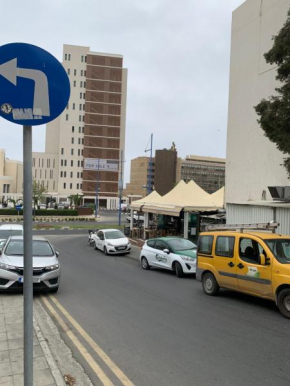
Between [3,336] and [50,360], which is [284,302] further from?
[3,336]

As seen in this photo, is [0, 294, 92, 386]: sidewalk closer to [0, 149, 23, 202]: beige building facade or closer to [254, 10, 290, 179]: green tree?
[254, 10, 290, 179]: green tree

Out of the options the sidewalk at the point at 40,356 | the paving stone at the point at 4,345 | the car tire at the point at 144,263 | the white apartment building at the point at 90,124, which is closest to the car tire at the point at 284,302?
the sidewalk at the point at 40,356

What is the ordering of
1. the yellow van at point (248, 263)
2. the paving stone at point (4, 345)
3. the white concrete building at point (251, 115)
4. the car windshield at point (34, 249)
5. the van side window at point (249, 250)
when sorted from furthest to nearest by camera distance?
the white concrete building at point (251, 115) → the car windshield at point (34, 249) → the van side window at point (249, 250) → the yellow van at point (248, 263) → the paving stone at point (4, 345)

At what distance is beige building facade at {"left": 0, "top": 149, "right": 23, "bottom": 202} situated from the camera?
10015 cm

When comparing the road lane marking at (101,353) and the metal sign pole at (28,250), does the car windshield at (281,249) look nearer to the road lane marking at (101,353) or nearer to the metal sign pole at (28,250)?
the road lane marking at (101,353)

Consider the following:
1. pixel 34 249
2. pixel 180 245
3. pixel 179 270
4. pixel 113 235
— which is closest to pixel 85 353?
pixel 34 249

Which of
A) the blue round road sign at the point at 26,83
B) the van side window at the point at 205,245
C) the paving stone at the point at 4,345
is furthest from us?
the van side window at the point at 205,245

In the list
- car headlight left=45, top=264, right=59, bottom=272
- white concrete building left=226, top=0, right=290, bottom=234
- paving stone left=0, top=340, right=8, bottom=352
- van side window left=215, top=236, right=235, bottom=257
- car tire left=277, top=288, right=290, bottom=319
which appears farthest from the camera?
white concrete building left=226, top=0, right=290, bottom=234

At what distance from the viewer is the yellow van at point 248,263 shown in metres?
7.88

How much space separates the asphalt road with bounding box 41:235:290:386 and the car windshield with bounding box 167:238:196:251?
2.90 meters

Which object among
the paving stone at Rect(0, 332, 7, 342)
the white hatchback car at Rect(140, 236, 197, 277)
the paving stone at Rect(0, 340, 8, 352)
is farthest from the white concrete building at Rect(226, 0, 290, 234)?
the paving stone at Rect(0, 340, 8, 352)

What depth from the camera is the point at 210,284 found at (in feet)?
33.2

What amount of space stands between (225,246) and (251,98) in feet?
39.2

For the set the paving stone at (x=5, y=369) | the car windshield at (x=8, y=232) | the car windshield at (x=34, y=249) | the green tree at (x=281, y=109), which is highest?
the green tree at (x=281, y=109)
